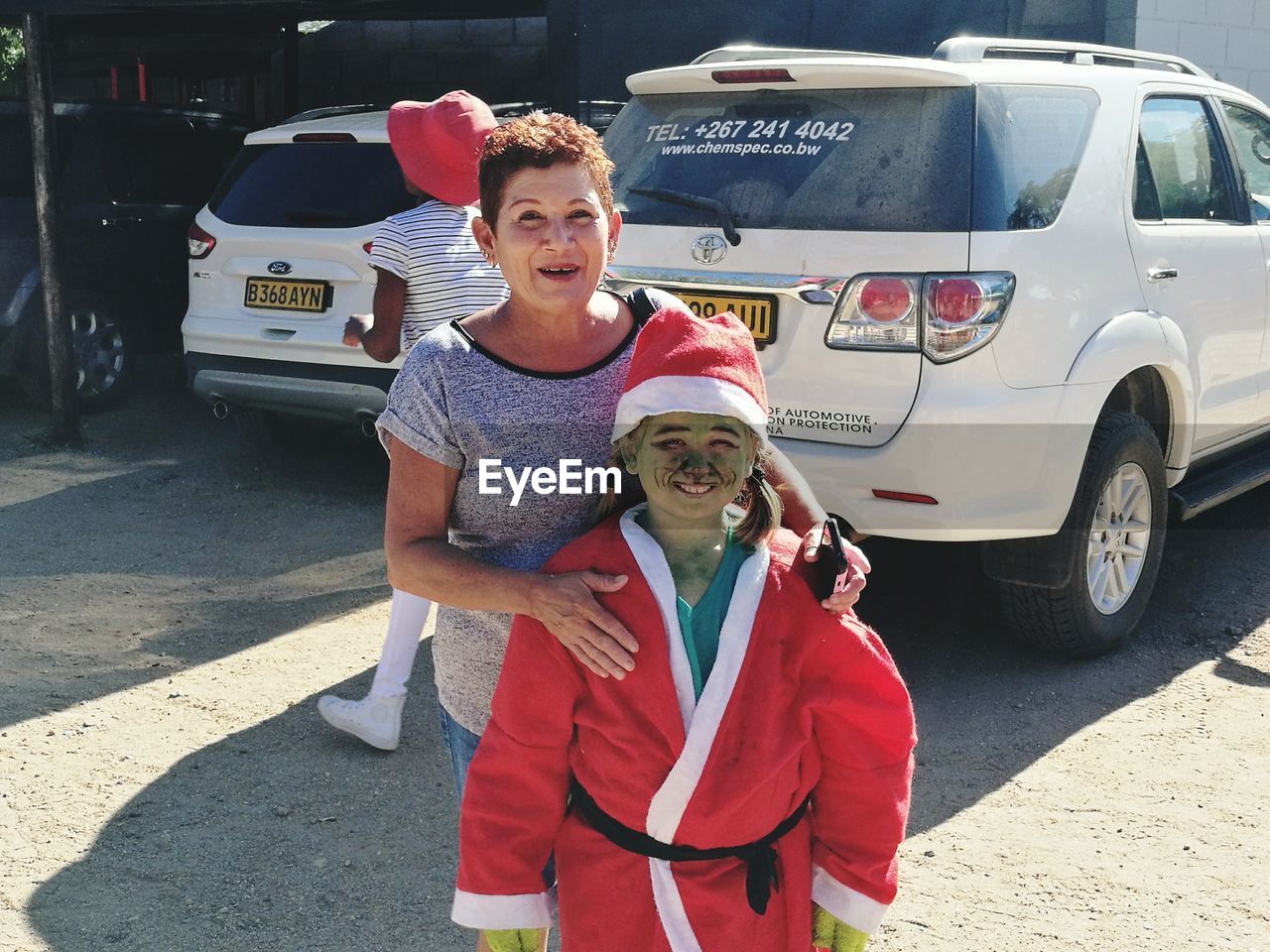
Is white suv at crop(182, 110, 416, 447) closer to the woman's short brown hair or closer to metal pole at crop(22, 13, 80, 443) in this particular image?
metal pole at crop(22, 13, 80, 443)

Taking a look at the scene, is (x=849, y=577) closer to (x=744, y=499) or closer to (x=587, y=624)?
(x=744, y=499)

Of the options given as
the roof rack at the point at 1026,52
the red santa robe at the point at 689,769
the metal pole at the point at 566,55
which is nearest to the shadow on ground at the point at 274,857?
the red santa robe at the point at 689,769

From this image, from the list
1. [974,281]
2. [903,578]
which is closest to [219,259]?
[903,578]

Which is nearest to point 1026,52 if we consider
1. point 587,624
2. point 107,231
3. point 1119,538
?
point 1119,538

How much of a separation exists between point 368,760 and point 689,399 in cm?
254

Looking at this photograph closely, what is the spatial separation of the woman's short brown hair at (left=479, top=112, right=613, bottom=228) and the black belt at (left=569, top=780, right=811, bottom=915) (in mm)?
890

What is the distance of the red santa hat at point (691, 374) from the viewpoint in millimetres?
1952

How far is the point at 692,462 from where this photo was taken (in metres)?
1.99

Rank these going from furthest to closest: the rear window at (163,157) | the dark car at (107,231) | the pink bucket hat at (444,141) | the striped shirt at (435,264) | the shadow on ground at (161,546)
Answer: the rear window at (163,157) → the dark car at (107,231) → the shadow on ground at (161,546) → the striped shirt at (435,264) → the pink bucket hat at (444,141)

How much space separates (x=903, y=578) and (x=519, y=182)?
12.8 feet

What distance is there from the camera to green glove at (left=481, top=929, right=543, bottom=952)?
1999mm

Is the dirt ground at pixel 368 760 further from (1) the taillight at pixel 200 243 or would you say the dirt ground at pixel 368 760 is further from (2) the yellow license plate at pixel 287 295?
(1) the taillight at pixel 200 243

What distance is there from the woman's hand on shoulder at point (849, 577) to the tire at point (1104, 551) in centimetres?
257

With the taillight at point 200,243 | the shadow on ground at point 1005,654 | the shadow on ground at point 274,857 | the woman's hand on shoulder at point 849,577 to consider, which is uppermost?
the woman's hand on shoulder at point 849,577
